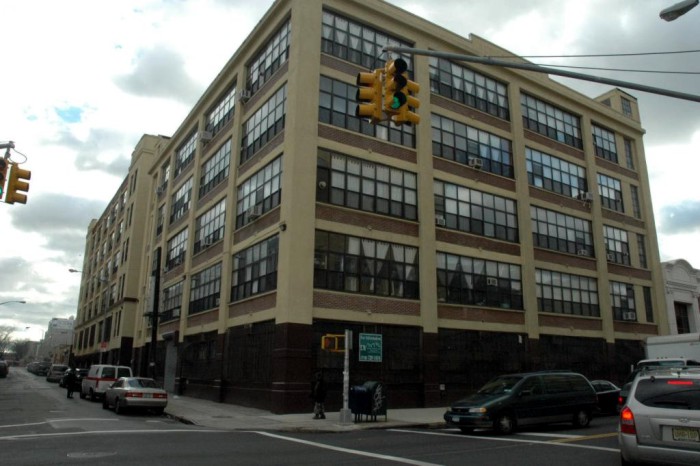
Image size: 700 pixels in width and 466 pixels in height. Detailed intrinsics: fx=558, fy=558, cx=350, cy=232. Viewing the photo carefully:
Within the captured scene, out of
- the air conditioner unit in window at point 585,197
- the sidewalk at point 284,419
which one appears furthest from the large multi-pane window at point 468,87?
the sidewalk at point 284,419

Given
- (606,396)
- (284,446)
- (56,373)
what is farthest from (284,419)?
(56,373)

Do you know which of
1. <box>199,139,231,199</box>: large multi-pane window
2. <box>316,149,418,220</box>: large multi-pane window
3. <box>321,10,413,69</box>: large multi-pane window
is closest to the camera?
<box>316,149,418,220</box>: large multi-pane window

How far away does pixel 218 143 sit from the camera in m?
33.7

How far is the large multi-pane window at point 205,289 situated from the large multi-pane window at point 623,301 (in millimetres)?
24176

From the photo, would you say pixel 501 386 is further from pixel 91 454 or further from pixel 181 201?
pixel 181 201

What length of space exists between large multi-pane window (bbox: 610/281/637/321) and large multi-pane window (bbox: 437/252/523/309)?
9.15 meters

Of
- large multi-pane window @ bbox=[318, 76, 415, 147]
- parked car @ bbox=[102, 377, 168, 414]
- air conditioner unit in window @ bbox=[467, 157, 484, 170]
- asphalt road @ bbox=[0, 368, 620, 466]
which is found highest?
large multi-pane window @ bbox=[318, 76, 415, 147]

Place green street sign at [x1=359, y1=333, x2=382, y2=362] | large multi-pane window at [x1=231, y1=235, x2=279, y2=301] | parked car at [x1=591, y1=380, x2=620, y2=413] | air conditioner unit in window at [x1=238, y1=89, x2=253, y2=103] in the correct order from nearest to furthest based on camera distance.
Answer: parked car at [x1=591, y1=380, x2=620, y2=413] → green street sign at [x1=359, y1=333, x2=382, y2=362] → large multi-pane window at [x1=231, y1=235, x2=279, y2=301] → air conditioner unit in window at [x1=238, y1=89, x2=253, y2=103]

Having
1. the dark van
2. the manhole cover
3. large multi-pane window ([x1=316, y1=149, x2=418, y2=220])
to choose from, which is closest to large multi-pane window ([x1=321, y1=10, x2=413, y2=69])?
large multi-pane window ([x1=316, y1=149, x2=418, y2=220])

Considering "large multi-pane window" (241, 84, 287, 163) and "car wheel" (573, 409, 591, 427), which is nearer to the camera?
"car wheel" (573, 409, 591, 427)

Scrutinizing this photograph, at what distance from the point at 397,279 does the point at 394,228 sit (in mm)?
2337

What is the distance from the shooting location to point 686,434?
7.73 m

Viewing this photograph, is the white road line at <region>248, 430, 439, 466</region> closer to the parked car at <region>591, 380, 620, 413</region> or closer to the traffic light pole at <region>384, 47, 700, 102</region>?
the traffic light pole at <region>384, 47, 700, 102</region>

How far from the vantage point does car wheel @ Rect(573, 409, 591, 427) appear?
16297 millimetres
